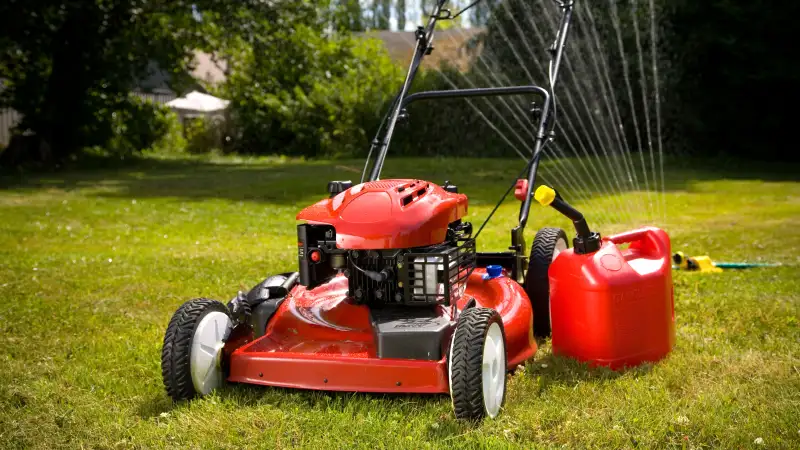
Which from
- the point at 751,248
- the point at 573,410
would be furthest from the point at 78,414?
the point at 751,248

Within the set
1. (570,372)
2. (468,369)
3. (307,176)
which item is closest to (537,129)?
(570,372)

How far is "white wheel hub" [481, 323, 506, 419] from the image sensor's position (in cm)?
386

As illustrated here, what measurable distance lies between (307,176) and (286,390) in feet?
41.0

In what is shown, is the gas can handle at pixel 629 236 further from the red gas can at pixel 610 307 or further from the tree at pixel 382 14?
the tree at pixel 382 14

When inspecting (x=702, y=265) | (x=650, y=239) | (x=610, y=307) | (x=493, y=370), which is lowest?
(x=702, y=265)

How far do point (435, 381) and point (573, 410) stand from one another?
23.3 inches

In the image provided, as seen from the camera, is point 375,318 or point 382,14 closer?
point 375,318

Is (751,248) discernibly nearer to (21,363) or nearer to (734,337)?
(734,337)

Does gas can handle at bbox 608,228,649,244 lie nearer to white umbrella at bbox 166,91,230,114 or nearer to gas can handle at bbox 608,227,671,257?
gas can handle at bbox 608,227,671,257

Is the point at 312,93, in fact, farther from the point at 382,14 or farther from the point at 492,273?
the point at 382,14

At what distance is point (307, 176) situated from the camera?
54.7ft

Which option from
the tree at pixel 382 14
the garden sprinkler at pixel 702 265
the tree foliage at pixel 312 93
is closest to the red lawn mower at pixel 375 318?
A: the garden sprinkler at pixel 702 265

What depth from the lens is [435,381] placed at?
12.8 feet

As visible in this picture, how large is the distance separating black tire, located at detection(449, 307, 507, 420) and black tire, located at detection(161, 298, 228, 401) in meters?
1.12
